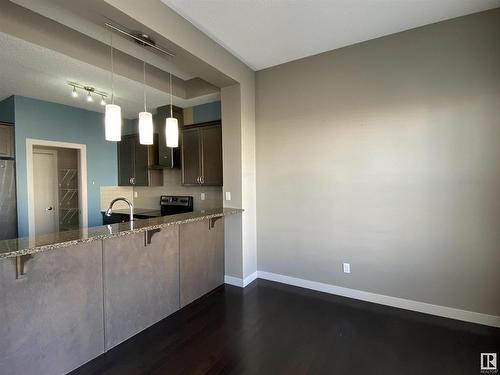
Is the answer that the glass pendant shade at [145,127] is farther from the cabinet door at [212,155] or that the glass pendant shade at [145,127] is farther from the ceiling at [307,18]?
the cabinet door at [212,155]

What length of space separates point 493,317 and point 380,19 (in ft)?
9.90

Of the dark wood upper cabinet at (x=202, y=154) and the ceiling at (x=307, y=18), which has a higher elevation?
the ceiling at (x=307, y=18)

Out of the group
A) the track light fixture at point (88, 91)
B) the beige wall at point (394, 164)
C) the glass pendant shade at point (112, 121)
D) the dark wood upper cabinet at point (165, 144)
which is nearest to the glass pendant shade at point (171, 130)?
the glass pendant shade at point (112, 121)

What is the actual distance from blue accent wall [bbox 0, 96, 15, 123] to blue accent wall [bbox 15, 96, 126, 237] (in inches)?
3.2

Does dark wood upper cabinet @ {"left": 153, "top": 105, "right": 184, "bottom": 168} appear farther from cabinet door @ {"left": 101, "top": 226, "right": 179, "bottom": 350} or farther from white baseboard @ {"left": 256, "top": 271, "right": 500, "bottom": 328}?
white baseboard @ {"left": 256, "top": 271, "right": 500, "bottom": 328}

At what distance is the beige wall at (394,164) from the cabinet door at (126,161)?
2.82m

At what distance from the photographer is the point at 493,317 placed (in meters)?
2.25

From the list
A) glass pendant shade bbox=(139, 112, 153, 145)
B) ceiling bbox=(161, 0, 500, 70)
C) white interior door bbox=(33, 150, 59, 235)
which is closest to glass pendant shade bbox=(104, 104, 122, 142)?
glass pendant shade bbox=(139, 112, 153, 145)

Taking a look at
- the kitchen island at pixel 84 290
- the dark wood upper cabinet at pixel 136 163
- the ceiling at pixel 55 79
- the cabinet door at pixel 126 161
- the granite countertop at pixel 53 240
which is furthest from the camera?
the cabinet door at pixel 126 161

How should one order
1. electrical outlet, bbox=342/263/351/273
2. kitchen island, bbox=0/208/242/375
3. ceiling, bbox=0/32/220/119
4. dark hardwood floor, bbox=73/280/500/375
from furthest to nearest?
electrical outlet, bbox=342/263/351/273 → ceiling, bbox=0/32/220/119 → dark hardwood floor, bbox=73/280/500/375 → kitchen island, bbox=0/208/242/375

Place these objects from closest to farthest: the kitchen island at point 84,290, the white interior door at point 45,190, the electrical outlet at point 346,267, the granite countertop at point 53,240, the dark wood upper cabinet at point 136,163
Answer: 1. the granite countertop at point 53,240
2. the kitchen island at point 84,290
3. the electrical outlet at point 346,267
4. the dark wood upper cabinet at point 136,163
5. the white interior door at point 45,190

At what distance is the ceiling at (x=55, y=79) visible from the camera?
94.1 inches

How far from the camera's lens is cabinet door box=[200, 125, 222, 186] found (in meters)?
3.63

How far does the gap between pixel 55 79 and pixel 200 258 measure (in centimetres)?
288
